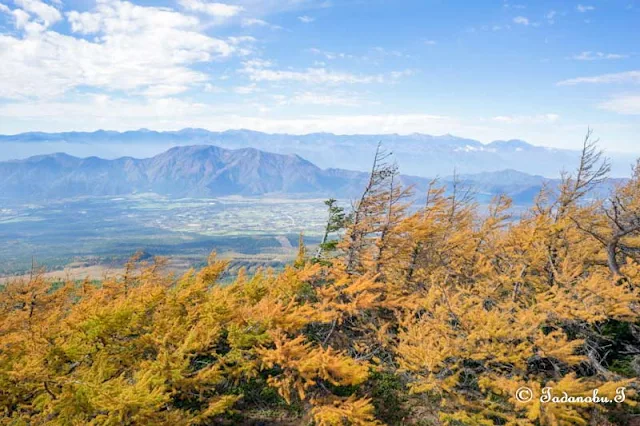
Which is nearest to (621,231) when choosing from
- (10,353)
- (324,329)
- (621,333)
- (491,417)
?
(491,417)

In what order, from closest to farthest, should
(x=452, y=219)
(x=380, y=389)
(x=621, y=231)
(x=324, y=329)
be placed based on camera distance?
(x=621, y=231)
(x=380, y=389)
(x=324, y=329)
(x=452, y=219)

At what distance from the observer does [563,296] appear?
37.7ft

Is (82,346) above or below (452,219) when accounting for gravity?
below

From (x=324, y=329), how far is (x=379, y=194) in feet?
21.9

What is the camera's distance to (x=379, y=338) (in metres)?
14.6

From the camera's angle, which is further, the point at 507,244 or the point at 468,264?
the point at 468,264

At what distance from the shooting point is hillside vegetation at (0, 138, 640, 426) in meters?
10.0

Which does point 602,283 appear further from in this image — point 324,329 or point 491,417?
point 324,329

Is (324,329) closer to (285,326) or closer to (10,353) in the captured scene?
(285,326)

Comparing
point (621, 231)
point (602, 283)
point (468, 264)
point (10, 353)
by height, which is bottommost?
point (10, 353)

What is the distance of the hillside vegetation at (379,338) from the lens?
10.0 meters

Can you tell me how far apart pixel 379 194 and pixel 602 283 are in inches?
369

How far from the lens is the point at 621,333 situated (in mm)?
14500

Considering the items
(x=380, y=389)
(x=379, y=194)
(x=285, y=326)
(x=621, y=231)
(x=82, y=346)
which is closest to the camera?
(x=621, y=231)
